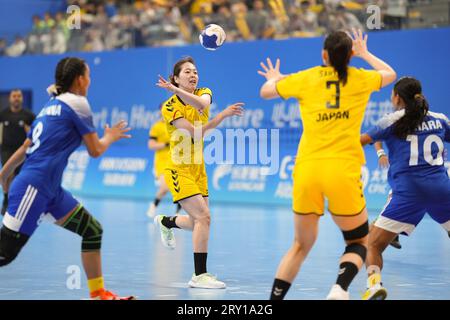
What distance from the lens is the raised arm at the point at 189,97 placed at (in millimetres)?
8523

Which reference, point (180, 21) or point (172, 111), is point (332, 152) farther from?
point (180, 21)

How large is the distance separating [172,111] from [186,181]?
2.64 feet

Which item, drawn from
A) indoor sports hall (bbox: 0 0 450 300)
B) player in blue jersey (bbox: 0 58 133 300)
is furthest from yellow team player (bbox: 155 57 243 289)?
player in blue jersey (bbox: 0 58 133 300)

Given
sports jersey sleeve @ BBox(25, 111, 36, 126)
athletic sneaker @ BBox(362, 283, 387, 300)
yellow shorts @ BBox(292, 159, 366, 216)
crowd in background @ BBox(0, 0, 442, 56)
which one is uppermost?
crowd in background @ BBox(0, 0, 442, 56)

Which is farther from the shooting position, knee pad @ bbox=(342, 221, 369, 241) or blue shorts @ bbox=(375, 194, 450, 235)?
blue shorts @ bbox=(375, 194, 450, 235)

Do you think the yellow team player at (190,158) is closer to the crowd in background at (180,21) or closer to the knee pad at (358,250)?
the knee pad at (358,250)

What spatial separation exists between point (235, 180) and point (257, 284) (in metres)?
13.2

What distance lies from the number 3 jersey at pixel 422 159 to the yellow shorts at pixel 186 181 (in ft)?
7.38

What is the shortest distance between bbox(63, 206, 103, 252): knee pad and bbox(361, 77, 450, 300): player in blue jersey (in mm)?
2708

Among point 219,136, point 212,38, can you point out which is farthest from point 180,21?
point 212,38

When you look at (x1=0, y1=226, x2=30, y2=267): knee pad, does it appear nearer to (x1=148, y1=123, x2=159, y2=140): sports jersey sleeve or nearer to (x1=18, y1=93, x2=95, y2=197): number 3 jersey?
(x1=18, y1=93, x2=95, y2=197): number 3 jersey

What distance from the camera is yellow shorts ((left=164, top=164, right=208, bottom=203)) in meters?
9.27

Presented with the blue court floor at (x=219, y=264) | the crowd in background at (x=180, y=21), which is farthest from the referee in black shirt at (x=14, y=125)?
the crowd in background at (x=180, y=21)

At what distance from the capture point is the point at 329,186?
22.1 feet
